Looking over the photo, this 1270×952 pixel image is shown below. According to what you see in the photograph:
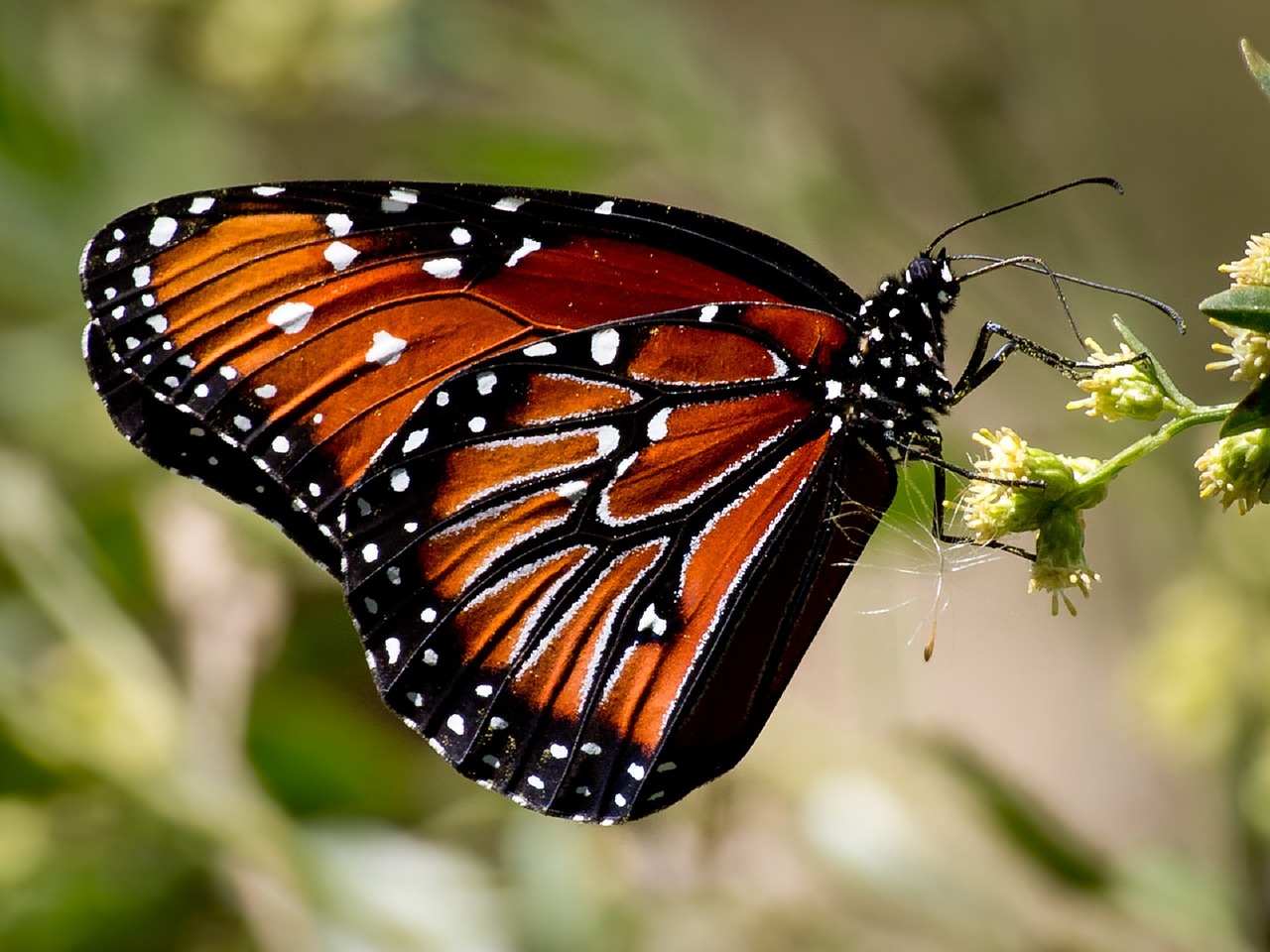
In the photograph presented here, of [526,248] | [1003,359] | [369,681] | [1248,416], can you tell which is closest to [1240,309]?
[1248,416]

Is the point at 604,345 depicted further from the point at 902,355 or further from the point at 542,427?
the point at 902,355

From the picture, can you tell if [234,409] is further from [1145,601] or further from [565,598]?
[1145,601]

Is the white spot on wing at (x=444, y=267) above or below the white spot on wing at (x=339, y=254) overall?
above

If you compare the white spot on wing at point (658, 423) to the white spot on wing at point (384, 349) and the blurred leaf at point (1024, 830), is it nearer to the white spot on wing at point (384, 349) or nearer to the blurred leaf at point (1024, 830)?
the white spot on wing at point (384, 349)

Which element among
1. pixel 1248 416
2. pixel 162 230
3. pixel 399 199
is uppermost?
pixel 399 199

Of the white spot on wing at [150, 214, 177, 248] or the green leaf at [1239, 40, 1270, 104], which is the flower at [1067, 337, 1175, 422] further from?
the white spot on wing at [150, 214, 177, 248]

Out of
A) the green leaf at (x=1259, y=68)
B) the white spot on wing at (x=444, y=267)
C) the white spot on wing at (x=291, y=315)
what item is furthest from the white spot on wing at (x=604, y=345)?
the green leaf at (x=1259, y=68)
